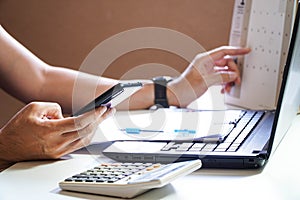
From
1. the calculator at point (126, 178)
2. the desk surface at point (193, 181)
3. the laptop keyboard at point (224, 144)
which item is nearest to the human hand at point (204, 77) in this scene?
the laptop keyboard at point (224, 144)

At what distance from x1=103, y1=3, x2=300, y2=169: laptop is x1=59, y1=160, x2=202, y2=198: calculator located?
2.8 inches

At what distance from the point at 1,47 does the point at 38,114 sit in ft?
1.57

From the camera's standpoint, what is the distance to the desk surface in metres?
0.82

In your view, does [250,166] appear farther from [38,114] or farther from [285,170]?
[38,114]

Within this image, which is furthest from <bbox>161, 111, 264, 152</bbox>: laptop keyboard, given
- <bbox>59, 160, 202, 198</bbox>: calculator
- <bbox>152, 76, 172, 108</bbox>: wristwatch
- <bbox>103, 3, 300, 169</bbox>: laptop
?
<bbox>152, 76, 172, 108</bbox>: wristwatch

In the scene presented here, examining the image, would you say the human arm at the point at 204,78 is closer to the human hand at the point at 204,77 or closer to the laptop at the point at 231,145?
the human hand at the point at 204,77

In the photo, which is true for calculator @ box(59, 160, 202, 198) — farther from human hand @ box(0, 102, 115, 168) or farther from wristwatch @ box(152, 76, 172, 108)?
wristwatch @ box(152, 76, 172, 108)

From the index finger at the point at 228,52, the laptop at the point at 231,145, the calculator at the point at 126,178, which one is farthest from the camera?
the index finger at the point at 228,52

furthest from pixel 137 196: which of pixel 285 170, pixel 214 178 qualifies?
pixel 285 170

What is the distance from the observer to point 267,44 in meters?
1.43

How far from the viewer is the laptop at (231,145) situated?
36.0 inches

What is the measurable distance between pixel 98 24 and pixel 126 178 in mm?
1584

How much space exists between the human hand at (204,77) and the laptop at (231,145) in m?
0.38

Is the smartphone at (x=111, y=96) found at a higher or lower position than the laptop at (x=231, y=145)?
higher
